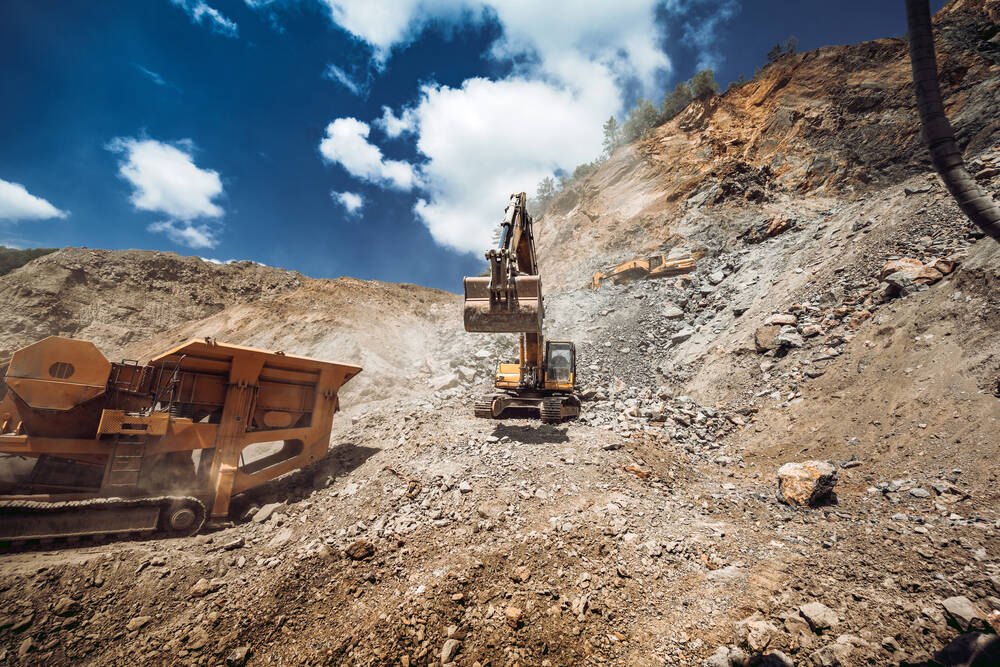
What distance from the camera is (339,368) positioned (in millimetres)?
6906

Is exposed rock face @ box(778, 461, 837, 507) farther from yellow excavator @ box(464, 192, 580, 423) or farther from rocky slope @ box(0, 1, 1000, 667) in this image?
yellow excavator @ box(464, 192, 580, 423)

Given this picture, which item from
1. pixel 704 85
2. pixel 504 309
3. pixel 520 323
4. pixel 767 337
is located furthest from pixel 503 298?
pixel 704 85

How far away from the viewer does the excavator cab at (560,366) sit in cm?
909

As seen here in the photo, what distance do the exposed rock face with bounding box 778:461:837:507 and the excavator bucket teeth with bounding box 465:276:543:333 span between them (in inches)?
163

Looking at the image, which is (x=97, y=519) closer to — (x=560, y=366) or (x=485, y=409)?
(x=485, y=409)

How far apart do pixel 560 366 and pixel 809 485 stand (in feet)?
17.2

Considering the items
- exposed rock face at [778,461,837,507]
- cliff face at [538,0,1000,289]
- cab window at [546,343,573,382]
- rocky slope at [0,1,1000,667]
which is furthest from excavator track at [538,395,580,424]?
cliff face at [538,0,1000,289]

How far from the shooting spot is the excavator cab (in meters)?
9.09

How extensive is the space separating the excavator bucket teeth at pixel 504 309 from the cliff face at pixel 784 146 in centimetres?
1672

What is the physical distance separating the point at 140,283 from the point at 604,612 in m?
30.8

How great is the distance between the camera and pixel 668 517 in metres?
4.74

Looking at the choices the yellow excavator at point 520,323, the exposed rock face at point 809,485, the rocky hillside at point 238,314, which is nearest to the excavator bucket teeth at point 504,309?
the yellow excavator at point 520,323

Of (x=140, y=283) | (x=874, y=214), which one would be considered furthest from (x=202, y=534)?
(x=140, y=283)

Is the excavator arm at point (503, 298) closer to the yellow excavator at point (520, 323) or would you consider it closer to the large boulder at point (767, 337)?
the yellow excavator at point (520, 323)
